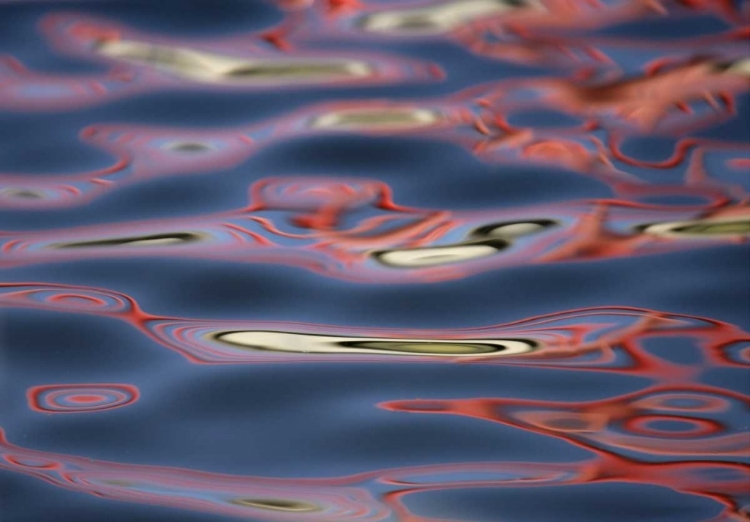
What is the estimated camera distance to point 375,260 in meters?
1.39

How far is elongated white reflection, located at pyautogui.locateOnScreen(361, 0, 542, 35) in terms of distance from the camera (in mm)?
1745

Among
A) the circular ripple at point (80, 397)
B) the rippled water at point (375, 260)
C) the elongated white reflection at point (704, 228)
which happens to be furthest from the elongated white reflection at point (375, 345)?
the elongated white reflection at point (704, 228)

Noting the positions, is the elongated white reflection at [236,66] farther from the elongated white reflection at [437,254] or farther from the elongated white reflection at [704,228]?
the elongated white reflection at [704,228]

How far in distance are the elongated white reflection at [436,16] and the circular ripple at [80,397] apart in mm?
855

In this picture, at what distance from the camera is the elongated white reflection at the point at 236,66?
5.54 ft

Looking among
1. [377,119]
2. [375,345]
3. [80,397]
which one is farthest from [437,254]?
[80,397]

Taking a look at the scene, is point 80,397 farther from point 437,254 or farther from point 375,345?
point 437,254

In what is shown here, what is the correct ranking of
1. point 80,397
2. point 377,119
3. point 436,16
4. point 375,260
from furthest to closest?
point 436,16
point 377,119
point 375,260
point 80,397

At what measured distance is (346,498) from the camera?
42.2 inches

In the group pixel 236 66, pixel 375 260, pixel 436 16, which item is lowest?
pixel 375 260

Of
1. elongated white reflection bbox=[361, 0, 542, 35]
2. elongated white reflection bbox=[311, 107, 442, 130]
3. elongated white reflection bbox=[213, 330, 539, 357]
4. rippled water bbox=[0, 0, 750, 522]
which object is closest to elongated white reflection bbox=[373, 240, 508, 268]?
rippled water bbox=[0, 0, 750, 522]

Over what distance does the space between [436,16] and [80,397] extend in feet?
3.14

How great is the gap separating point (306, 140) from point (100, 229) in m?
0.36

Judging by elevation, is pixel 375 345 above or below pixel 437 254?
below
